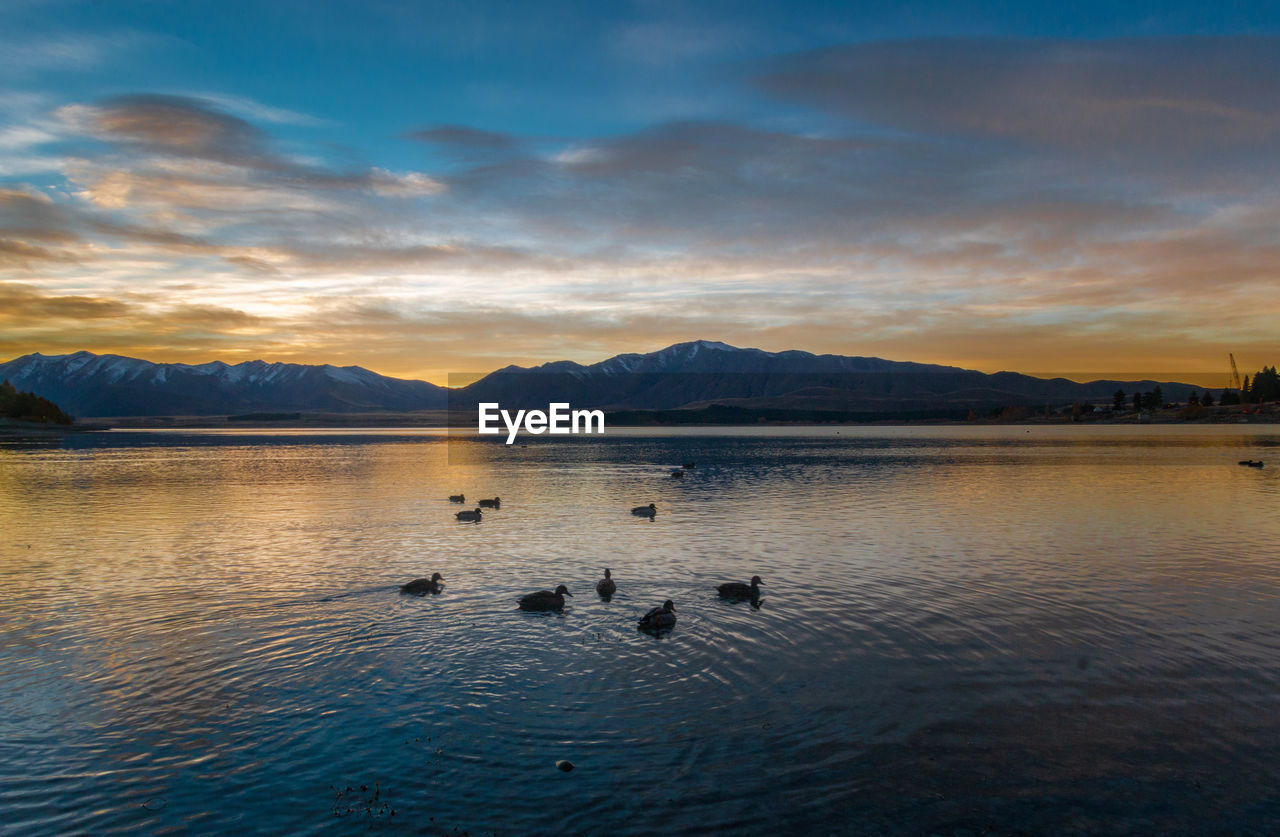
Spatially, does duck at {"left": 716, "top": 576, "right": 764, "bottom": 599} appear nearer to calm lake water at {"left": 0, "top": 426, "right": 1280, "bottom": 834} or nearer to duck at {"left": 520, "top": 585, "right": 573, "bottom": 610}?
calm lake water at {"left": 0, "top": 426, "right": 1280, "bottom": 834}

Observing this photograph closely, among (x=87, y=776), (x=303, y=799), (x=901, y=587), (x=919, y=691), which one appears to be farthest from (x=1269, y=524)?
(x=87, y=776)

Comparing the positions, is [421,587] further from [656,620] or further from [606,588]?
[656,620]

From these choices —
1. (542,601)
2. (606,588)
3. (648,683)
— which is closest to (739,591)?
(606,588)

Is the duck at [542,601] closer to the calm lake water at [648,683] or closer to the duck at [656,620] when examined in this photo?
the calm lake water at [648,683]

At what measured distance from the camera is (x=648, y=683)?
15.4 metres

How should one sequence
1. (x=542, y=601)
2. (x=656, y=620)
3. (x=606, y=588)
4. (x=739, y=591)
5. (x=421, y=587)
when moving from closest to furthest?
(x=656, y=620), (x=542, y=601), (x=739, y=591), (x=606, y=588), (x=421, y=587)

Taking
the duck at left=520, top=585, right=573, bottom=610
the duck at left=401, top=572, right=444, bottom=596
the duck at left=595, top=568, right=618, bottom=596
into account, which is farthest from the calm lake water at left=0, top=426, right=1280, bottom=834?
the duck at left=595, top=568, right=618, bottom=596

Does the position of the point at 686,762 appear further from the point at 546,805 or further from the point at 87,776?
the point at 87,776

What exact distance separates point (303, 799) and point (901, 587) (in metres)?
18.7

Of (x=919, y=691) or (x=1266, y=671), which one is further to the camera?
(x=1266, y=671)

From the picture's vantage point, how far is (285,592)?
2369 cm

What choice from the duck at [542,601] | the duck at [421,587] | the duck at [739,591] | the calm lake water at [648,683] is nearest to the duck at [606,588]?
the calm lake water at [648,683]

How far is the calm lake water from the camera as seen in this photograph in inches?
425

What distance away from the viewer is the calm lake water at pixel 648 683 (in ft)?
35.4
